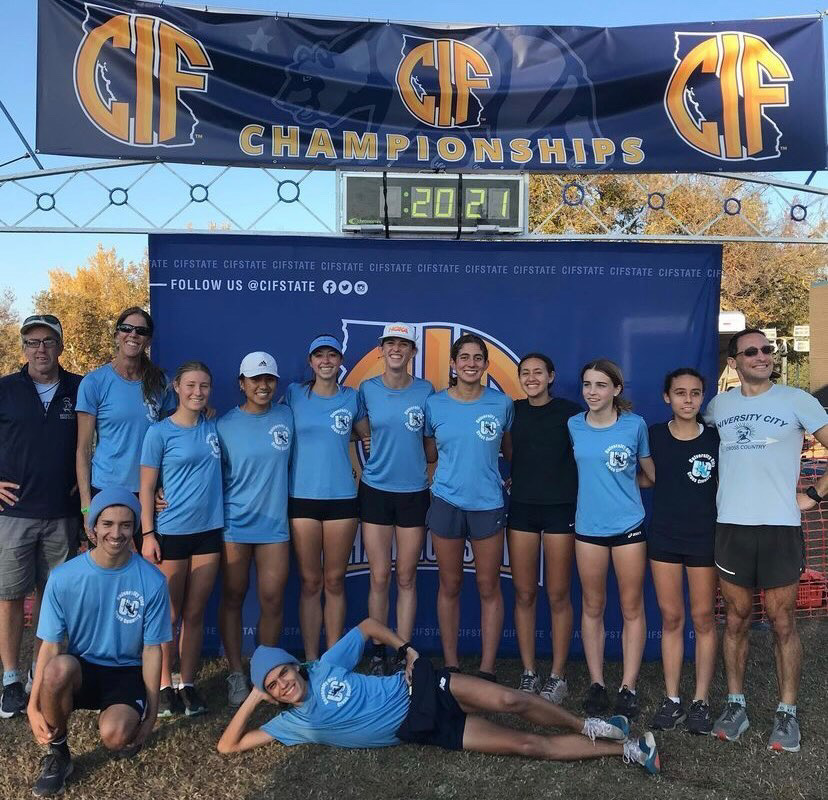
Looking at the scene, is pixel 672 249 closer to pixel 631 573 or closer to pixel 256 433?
pixel 631 573

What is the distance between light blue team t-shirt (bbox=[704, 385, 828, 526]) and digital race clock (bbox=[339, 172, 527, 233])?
174 cm

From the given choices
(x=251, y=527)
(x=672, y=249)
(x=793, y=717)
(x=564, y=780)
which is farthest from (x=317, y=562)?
(x=672, y=249)

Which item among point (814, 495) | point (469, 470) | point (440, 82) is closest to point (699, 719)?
point (814, 495)

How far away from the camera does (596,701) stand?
3721mm

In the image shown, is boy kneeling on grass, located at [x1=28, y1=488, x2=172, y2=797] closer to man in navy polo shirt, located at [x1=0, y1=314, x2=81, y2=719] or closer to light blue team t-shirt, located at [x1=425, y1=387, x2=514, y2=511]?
man in navy polo shirt, located at [x1=0, y1=314, x2=81, y2=719]

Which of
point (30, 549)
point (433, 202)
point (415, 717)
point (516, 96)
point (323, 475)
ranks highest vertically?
point (516, 96)

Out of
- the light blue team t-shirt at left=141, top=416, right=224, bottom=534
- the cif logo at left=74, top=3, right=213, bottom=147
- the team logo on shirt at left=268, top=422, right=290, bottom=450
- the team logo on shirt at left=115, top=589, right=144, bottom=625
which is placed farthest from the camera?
the cif logo at left=74, top=3, right=213, bottom=147

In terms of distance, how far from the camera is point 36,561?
149 inches

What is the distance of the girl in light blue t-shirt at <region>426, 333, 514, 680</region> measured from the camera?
3730 mm

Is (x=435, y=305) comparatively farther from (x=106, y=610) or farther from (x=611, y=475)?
(x=106, y=610)

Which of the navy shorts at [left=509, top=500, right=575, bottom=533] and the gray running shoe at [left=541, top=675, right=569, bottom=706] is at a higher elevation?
the navy shorts at [left=509, top=500, right=575, bottom=533]

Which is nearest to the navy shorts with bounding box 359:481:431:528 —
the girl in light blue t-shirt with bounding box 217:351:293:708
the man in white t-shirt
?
the girl in light blue t-shirt with bounding box 217:351:293:708

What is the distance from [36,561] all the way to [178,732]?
3.81 feet

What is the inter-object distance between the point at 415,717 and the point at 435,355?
2.15 metres
